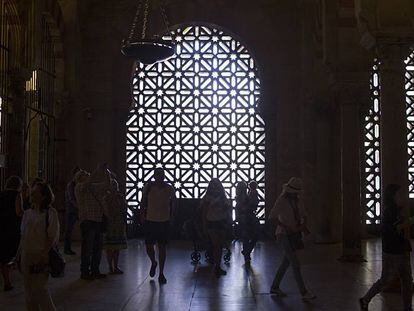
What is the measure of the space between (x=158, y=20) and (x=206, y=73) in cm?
189

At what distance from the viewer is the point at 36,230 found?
6.12 m

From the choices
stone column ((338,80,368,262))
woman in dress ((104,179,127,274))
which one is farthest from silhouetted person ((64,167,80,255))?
stone column ((338,80,368,262))

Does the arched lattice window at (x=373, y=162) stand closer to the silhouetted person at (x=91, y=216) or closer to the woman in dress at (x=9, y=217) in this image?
the silhouetted person at (x=91, y=216)

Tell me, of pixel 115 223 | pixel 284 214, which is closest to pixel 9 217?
pixel 115 223

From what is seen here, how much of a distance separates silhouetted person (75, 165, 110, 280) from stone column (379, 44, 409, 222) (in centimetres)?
421

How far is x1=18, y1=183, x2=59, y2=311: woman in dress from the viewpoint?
239 inches

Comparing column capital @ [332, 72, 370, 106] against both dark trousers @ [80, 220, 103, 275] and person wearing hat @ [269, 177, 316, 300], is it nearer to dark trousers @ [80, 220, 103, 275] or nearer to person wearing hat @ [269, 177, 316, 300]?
person wearing hat @ [269, 177, 316, 300]

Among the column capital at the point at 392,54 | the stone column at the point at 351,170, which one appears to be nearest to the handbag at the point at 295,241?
the column capital at the point at 392,54

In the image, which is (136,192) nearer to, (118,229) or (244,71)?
(244,71)

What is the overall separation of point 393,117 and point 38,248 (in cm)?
566

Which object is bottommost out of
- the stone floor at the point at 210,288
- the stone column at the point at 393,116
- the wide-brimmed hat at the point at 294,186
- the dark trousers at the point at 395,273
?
the stone floor at the point at 210,288

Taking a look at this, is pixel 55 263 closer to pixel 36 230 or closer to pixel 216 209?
pixel 36 230

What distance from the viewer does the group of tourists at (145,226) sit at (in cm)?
612

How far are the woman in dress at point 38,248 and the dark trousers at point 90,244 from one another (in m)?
3.96
